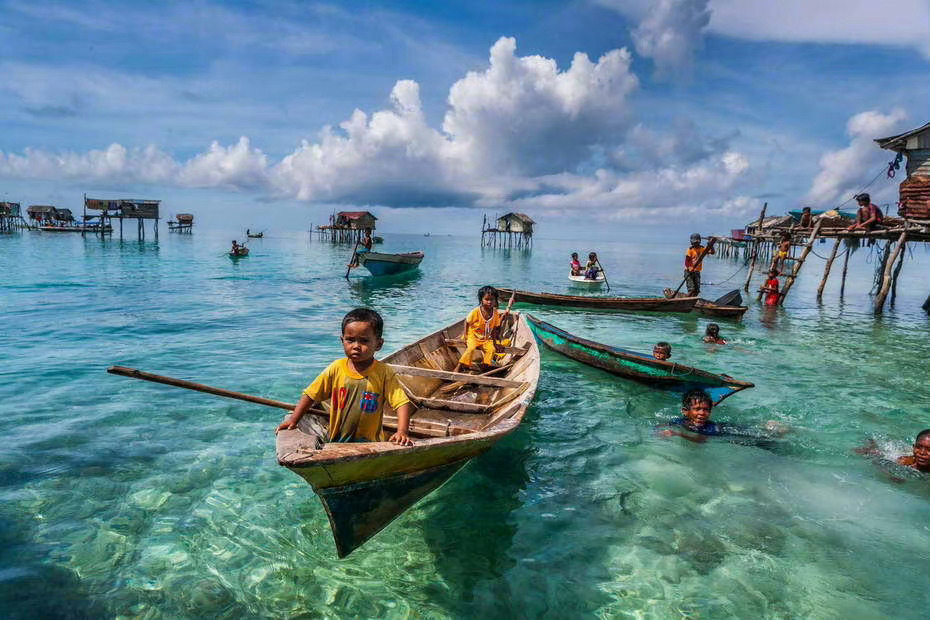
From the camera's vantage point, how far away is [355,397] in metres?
3.99

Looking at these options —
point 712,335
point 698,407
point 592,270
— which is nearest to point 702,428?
point 698,407

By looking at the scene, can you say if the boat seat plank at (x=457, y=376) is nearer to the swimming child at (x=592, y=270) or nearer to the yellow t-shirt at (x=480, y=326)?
the yellow t-shirt at (x=480, y=326)

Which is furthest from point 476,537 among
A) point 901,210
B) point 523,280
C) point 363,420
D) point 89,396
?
point 523,280

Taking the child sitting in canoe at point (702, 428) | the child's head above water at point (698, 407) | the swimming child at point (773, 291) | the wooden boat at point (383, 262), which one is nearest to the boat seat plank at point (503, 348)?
the child sitting in canoe at point (702, 428)

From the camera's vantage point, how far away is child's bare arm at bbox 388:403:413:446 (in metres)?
3.65

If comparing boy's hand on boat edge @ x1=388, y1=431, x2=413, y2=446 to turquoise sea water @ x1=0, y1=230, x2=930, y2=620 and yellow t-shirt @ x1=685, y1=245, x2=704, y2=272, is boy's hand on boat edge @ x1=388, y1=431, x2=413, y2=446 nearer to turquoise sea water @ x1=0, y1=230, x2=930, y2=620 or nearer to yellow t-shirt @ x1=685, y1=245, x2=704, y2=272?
turquoise sea water @ x1=0, y1=230, x2=930, y2=620

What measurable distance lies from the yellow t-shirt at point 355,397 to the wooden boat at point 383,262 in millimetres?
24960

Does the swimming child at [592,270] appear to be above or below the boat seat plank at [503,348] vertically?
above

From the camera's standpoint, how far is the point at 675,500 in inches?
219

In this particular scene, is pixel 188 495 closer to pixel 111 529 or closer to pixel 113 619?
pixel 111 529

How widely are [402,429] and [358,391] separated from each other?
0.50 meters

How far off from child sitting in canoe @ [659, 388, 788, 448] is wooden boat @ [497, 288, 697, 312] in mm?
10638

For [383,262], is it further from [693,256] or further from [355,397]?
[355,397]

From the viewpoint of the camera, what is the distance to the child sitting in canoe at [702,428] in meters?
7.08
